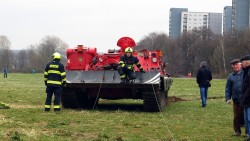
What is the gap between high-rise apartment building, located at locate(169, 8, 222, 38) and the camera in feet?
448

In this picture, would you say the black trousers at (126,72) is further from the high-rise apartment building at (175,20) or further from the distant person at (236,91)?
the high-rise apartment building at (175,20)

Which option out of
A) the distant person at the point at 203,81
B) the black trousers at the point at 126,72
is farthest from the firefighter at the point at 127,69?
the distant person at the point at 203,81

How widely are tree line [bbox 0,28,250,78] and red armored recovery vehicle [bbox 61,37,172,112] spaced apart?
5289cm

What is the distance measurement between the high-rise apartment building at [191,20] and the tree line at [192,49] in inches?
1214

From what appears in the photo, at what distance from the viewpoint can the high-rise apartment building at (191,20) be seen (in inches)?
5374

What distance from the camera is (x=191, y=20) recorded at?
452 feet

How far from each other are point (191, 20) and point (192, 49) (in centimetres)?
4774

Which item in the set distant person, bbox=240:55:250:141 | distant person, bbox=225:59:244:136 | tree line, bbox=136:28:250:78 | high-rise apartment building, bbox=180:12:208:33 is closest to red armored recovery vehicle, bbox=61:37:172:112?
distant person, bbox=225:59:244:136

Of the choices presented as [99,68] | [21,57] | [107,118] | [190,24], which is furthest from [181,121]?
[21,57]

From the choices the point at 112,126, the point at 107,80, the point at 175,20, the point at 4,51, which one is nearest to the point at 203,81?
the point at 107,80

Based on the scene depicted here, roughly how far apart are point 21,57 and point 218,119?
140 m

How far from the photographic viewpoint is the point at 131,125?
11.1 meters

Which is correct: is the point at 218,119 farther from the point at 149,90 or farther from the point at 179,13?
the point at 179,13

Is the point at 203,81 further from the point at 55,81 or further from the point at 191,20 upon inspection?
the point at 191,20
